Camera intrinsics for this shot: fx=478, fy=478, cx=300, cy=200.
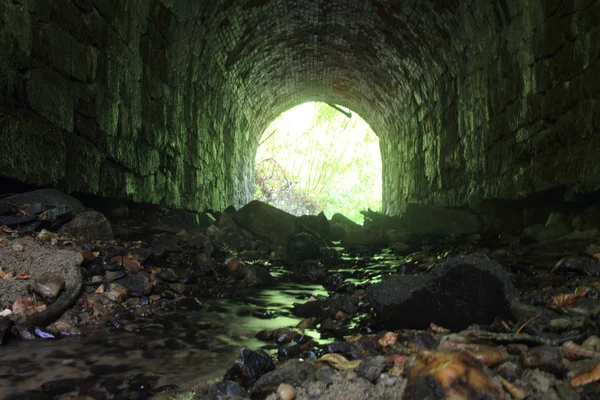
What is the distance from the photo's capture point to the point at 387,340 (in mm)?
2059

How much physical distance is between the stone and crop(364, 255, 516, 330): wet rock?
4249 mm

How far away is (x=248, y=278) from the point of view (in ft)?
13.6

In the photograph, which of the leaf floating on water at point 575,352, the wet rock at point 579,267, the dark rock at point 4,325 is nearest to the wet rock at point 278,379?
the leaf floating on water at point 575,352

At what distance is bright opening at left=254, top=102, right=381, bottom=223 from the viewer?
22.2m

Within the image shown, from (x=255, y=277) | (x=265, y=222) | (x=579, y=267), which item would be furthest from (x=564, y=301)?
(x=265, y=222)

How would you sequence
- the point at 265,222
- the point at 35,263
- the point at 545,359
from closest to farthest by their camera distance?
the point at 545,359 → the point at 35,263 → the point at 265,222

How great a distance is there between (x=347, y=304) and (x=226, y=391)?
145cm

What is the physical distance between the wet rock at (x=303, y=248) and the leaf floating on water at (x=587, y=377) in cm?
493

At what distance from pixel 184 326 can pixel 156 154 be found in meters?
3.41

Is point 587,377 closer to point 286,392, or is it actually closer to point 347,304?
point 286,392

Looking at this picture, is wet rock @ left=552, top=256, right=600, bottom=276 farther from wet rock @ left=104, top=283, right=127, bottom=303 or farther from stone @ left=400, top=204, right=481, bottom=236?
stone @ left=400, top=204, right=481, bottom=236

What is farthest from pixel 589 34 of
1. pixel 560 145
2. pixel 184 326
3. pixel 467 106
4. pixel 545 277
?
pixel 184 326

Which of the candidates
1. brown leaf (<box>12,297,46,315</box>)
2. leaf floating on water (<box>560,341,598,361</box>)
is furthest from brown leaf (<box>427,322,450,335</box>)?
brown leaf (<box>12,297,46,315</box>)

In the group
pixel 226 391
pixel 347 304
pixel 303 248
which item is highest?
pixel 303 248
